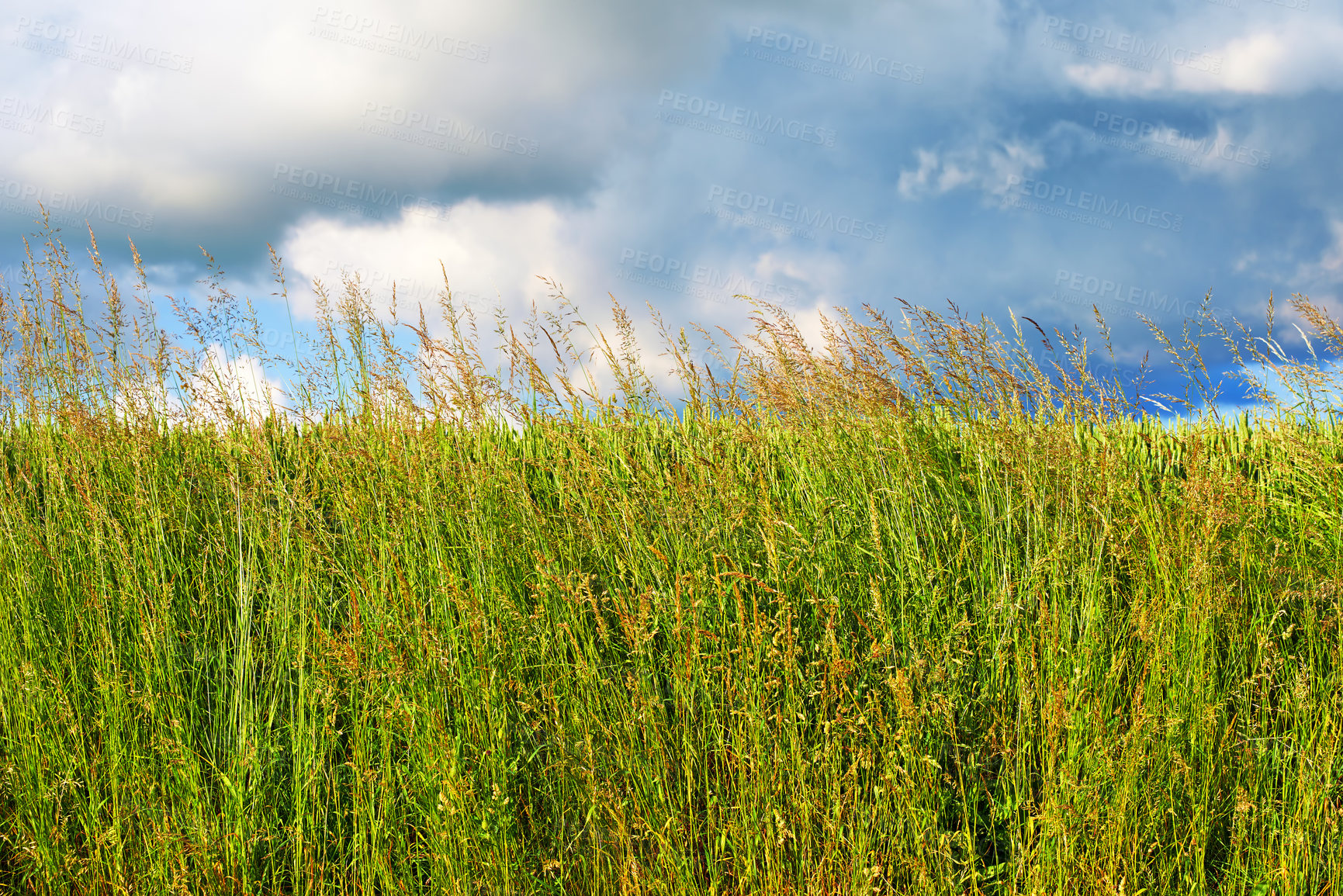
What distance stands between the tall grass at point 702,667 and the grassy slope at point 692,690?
0.02 m

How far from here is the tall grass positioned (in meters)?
2.01

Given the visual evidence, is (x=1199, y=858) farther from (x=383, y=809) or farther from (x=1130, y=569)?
(x=383, y=809)

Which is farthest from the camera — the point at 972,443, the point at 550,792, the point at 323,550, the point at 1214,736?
the point at 972,443

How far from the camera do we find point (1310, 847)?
2.09 meters

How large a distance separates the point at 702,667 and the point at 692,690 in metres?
0.07

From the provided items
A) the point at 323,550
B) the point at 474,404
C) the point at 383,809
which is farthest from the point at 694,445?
the point at 323,550

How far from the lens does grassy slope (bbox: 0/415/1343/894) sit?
200 cm

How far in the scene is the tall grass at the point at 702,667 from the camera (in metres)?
2.01

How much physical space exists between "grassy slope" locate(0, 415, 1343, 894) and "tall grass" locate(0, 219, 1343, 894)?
0.06ft

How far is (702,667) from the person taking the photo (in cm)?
213

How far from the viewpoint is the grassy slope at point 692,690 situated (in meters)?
2.00

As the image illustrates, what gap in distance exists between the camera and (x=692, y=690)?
82.7 inches

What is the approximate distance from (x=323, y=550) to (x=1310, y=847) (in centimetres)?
360

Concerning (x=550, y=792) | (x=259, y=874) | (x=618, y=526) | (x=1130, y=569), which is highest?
(x=618, y=526)
